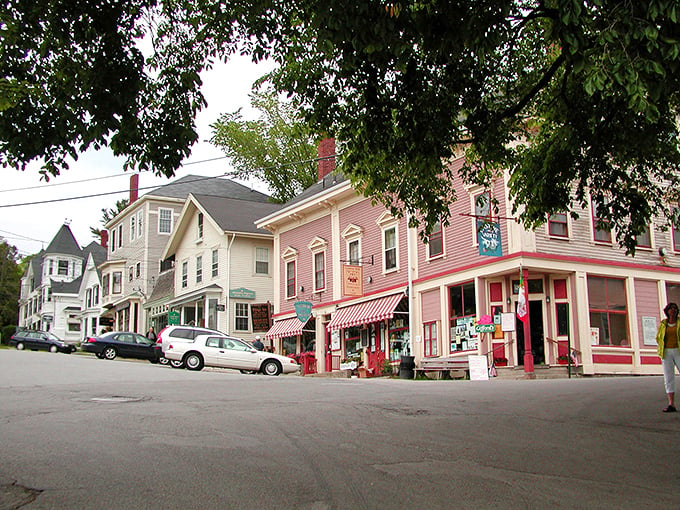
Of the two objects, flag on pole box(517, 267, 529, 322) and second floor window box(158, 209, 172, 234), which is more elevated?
second floor window box(158, 209, 172, 234)

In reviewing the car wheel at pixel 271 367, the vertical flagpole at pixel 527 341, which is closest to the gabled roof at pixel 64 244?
the car wheel at pixel 271 367

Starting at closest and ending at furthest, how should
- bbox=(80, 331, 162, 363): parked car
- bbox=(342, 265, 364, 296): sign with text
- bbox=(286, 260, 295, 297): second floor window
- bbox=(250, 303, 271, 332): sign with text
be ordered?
bbox=(342, 265, 364, 296): sign with text
bbox=(80, 331, 162, 363): parked car
bbox=(286, 260, 295, 297): second floor window
bbox=(250, 303, 271, 332): sign with text

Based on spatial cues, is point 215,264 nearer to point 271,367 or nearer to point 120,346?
point 120,346

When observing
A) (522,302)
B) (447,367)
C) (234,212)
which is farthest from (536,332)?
(234,212)

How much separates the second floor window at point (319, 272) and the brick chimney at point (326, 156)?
513cm

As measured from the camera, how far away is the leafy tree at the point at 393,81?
7.15m

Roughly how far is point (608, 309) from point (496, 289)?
4.05m

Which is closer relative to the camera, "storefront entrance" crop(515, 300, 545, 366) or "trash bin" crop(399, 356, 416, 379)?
"storefront entrance" crop(515, 300, 545, 366)

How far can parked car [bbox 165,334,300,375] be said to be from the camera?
27.4 meters

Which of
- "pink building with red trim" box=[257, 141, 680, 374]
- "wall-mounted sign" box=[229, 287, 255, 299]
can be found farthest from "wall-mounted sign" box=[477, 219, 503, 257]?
"wall-mounted sign" box=[229, 287, 255, 299]

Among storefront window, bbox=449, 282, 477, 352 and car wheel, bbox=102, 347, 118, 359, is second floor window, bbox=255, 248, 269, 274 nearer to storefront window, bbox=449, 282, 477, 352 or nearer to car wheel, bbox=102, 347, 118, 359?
car wheel, bbox=102, 347, 118, 359

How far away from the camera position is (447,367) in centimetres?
2519

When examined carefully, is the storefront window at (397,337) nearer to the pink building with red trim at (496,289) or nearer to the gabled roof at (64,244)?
the pink building with red trim at (496,289)

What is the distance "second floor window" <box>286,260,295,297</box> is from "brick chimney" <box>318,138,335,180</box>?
5.05m
